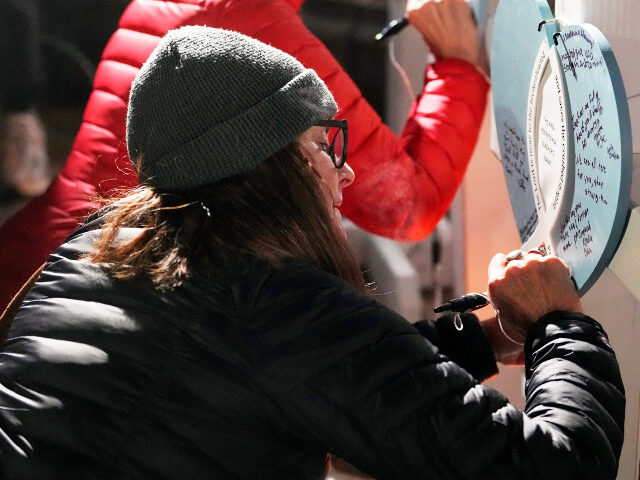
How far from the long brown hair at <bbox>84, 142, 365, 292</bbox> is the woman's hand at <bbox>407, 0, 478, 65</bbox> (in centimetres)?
66

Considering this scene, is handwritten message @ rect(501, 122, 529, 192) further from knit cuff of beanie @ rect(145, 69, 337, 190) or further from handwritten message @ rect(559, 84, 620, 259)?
knit cuff of beanie @ rect(145, 69, 337, 190)

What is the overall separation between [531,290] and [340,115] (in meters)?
0.53

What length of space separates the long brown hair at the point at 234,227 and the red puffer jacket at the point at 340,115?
494mm

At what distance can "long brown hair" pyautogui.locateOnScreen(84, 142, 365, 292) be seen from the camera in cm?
99

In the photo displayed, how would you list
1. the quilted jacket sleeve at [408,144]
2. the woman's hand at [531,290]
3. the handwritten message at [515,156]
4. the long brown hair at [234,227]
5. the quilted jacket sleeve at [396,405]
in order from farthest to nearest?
the quilted jacket sleeve at [408,144] → the handwritten message at [515,156] → the woman's hand at [531,290] → the long brown hair at [234,227] → the quilted jacket sleeve at [396,405]

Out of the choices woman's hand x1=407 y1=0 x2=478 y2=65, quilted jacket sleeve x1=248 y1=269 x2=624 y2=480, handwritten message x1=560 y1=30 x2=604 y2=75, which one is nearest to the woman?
quilted jacket sleeve x1=248 y1=269 x2=624 y2=480

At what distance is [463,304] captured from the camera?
123 centimetres

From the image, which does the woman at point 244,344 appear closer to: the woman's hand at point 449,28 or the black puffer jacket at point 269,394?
the black puffer jacket at point 269,394

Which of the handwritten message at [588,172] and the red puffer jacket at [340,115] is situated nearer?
the handwritten message at [588,172]

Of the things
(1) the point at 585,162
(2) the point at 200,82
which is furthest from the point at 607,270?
(2) the point at 200,82

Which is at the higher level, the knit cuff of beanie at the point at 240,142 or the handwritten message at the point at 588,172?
the knit cuff of beanie at the point at 240,142

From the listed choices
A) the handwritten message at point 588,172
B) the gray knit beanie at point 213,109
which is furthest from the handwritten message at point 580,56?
the gray knit beanie at point 213,109

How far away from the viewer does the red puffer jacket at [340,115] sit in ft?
4.90

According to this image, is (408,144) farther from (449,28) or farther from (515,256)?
(515,256)
